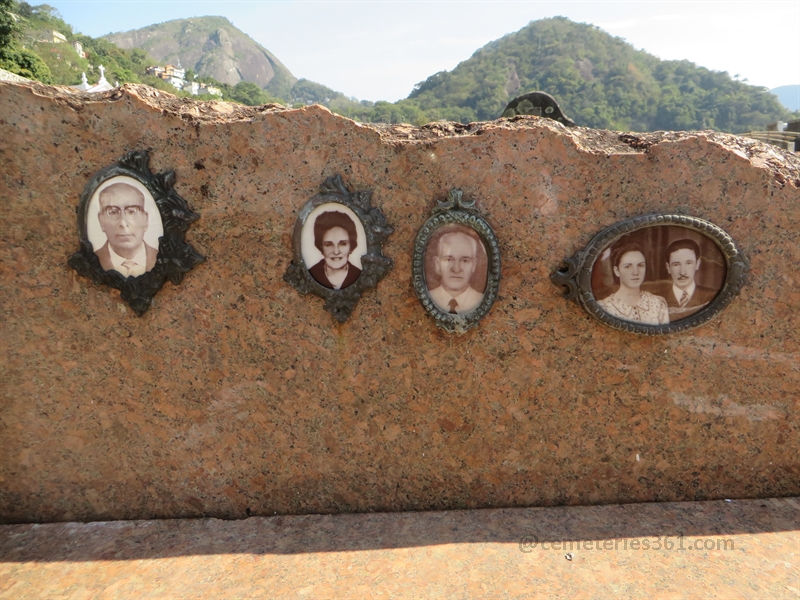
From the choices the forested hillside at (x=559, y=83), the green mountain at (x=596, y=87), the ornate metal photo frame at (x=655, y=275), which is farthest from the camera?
the green mountain at (x=596, y=87)

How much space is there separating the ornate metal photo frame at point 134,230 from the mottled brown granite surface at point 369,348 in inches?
3.3

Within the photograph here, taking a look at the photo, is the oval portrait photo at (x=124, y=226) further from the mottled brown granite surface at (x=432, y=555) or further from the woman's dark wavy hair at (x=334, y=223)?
the mottled brown granite surface at (x=432, y=555)

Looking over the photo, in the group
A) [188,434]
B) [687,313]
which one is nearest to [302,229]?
[188,434]

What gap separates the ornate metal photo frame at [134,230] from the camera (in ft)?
8.51

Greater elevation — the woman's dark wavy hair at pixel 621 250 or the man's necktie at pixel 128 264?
the woman's dark wavy hair at pixel 621 250

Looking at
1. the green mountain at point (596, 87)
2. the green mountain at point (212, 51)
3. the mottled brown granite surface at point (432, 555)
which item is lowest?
the mottled brown granite surface at point (432, 555)

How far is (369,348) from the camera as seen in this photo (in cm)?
274

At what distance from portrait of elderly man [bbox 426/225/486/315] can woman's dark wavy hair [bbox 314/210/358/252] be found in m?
0.42

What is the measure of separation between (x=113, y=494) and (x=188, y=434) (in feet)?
2.00

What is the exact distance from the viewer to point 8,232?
8.82 ft

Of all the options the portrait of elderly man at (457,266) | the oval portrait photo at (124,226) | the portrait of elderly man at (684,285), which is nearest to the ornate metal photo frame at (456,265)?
the portrait of elderly man at (457,266)

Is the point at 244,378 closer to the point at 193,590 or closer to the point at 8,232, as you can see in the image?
the point at 193,590

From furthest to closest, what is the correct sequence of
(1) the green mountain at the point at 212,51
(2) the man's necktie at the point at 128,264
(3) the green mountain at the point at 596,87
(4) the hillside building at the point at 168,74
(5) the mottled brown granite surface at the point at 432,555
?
1. (1) the green mountain at the point at 212,51
2. (4) the hillside building at the point at 168,74
3. (3) the green mountain at the point at 596,87
4. (2) the man's necktie at the point at 128,264
5. (5) the mottled brown granite surface at the point at 432,555

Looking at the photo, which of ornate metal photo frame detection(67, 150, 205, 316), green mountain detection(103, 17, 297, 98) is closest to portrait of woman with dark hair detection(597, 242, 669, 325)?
ornate metal photo frame detection(67, 150, 205, 316)
